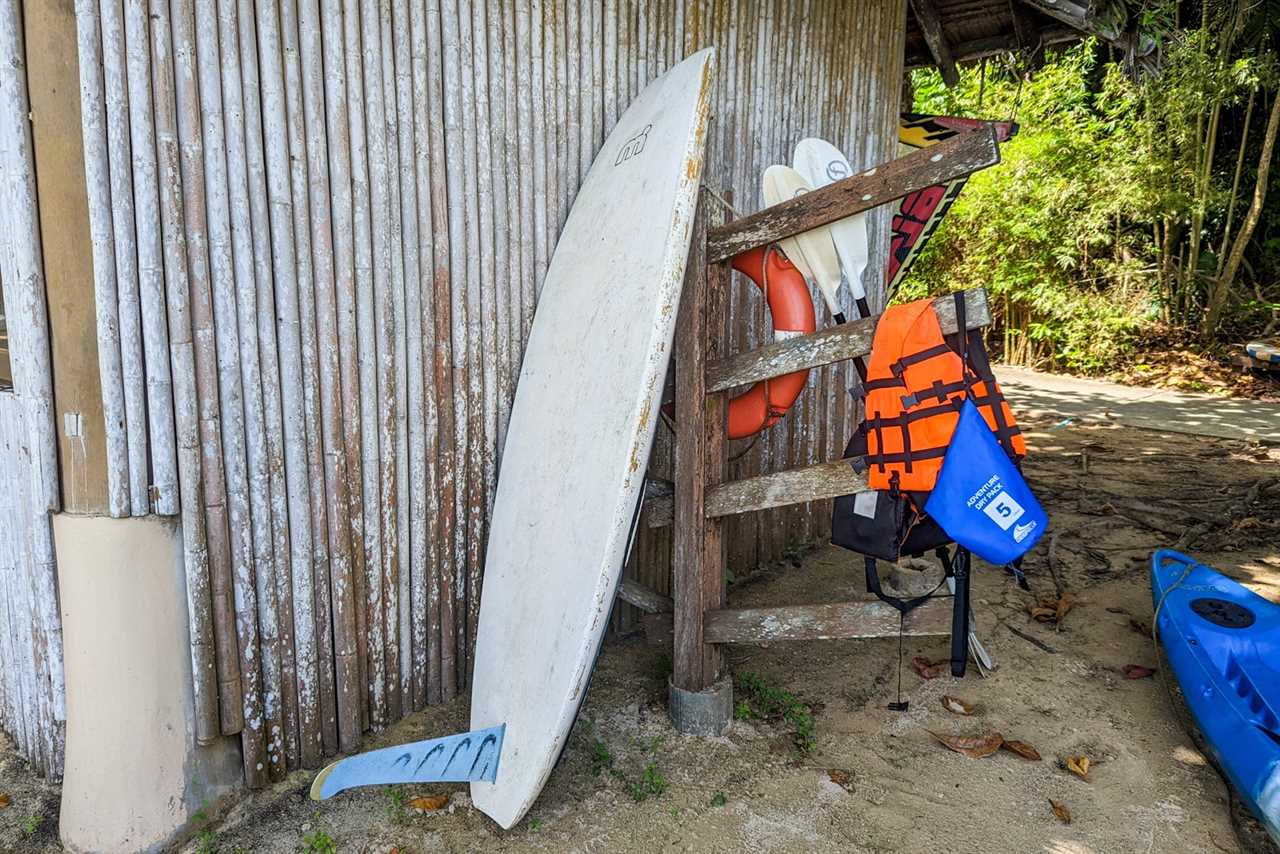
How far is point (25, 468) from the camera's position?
2.51 m

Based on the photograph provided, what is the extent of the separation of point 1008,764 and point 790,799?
80cm

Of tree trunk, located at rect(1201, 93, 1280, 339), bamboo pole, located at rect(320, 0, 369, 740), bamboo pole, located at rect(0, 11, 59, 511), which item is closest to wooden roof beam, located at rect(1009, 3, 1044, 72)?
bamboo pole, located at rect(320, 0, 369, 740)

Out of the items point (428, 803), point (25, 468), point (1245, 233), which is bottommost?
point (428, 803)

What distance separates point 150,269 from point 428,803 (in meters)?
1.77

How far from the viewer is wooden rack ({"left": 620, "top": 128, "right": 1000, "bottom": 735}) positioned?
2611 mm

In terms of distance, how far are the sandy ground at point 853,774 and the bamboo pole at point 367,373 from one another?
0.28 metres

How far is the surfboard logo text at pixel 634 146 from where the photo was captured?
280 cm

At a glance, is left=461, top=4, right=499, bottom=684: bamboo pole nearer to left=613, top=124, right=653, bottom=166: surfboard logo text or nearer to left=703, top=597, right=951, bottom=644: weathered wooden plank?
left=613, top=124, right=653, bottom=166: surfboard logo text

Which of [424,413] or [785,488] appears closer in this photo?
[785,488]

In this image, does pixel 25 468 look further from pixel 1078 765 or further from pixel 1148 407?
pixel 1148 407

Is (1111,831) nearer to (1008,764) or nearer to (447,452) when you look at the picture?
(1008,764)

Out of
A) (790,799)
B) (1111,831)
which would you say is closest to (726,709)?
(790,799)

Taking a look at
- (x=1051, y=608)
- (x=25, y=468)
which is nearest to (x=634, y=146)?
(x=25, y=468)

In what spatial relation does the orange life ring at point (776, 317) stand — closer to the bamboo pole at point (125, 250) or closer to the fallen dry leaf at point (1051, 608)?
the fallen dry leaf at point (1051, 608)
